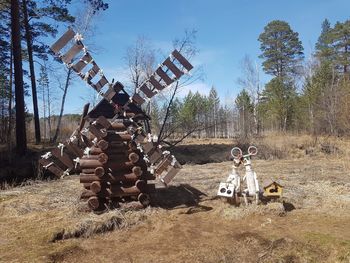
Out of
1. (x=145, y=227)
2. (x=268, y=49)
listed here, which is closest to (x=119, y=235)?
(x=145, y=227)

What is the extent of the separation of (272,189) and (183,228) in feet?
6.74

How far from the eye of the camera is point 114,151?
7.64m

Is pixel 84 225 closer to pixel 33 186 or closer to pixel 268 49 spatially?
pixel 33 186

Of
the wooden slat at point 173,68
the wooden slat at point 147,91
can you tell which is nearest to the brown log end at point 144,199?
the wooden slat at point 147,91

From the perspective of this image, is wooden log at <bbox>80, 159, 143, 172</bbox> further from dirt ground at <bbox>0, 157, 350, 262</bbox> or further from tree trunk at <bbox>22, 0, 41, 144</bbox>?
tree trunk at <bbox>22, 0, 41, 144</bbox>

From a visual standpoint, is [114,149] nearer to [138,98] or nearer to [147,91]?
[138,98]

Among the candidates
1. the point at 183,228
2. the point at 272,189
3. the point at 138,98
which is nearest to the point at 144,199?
the point at 183,228

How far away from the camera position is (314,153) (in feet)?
62.0

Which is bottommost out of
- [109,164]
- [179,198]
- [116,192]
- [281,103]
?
[179,198]

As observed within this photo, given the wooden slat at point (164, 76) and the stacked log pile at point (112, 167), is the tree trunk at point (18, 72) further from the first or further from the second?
the wooden slat at point (164, 76)

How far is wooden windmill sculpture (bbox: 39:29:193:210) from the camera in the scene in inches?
290

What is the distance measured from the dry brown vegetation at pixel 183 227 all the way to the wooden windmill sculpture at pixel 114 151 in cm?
46

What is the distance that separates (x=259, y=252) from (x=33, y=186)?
6.63 m

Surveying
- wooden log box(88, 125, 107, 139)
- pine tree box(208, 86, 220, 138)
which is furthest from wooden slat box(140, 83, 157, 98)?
pine tree box(208, 86, 220, 138)
